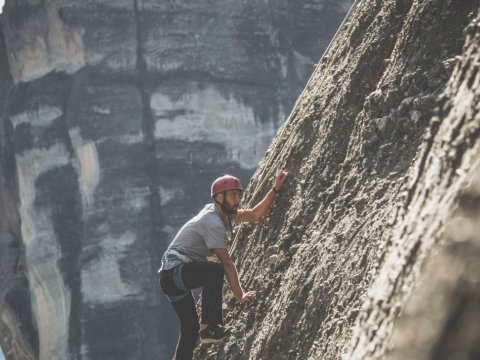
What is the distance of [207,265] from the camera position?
12.7ft

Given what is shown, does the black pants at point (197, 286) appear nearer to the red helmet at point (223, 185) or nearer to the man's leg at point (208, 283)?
the man's leg at point (208, 283)

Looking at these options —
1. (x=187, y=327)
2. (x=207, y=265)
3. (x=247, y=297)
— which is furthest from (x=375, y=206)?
(x=187, y=327)

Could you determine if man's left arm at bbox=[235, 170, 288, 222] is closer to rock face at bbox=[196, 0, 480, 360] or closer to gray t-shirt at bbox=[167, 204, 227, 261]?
rock face at bbox=[196, 0, 480, 360]

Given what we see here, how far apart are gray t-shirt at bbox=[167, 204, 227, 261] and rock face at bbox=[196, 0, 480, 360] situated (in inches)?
9.3

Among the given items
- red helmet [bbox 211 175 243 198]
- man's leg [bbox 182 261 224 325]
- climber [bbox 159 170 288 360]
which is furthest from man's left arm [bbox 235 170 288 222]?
man's leg [bbox 182 261 224 325]


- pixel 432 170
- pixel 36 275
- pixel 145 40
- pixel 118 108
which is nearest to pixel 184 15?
pixel 145 40

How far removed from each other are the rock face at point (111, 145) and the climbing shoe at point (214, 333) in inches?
624

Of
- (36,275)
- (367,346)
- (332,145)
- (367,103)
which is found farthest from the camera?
(36,275)

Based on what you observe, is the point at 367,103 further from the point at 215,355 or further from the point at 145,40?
the point at 145,40

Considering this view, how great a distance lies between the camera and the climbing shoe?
383 cm

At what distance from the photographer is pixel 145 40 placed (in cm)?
2136

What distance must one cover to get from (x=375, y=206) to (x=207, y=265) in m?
1.12

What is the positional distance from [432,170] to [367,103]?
2071 mm

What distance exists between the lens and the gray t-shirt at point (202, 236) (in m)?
3.89
